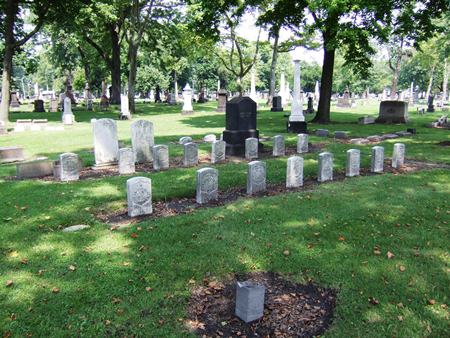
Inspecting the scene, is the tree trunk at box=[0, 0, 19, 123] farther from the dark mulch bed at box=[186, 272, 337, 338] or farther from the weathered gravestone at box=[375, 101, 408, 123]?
the weathered gravestone at box=[375, 101, 408, 123]

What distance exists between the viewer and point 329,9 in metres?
17.7

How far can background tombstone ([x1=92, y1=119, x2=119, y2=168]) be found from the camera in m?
11.4

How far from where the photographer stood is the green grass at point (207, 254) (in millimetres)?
4109

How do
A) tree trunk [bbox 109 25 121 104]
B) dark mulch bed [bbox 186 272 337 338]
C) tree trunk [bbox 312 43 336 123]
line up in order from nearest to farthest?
1. dark mulch bed [bbox 186 272 337 338]
2. tree trunk [bbox 312 43 336 123]
3. tree trunk [bbox 109 25 121 104]

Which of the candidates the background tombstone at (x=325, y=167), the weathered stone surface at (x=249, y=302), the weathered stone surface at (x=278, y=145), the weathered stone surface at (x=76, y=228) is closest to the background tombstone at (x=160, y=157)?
the weathered stone surface at (x=278, y=145)

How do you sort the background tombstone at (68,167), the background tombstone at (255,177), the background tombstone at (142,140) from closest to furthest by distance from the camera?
the background tombstone at (255,177) → the background tombstone at (68,167) → the background tombstone at (142,140)

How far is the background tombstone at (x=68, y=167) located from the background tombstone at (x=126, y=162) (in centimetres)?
118

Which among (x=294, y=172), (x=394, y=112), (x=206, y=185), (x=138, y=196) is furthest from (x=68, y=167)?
(x=394, y=112)

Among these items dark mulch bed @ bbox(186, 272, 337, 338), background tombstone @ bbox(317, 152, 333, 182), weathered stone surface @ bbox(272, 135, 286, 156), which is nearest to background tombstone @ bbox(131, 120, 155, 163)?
weathered stone surface @ bbox(272, 135, 286, 156)

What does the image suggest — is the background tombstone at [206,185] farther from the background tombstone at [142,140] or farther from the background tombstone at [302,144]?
the background tombstone at [302,144]

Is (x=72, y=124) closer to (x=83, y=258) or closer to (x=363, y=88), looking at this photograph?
(x=83, y=258)

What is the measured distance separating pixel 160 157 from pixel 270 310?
738 cm

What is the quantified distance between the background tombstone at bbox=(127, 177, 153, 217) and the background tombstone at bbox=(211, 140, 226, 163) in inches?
198

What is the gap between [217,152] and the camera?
12148 mm
